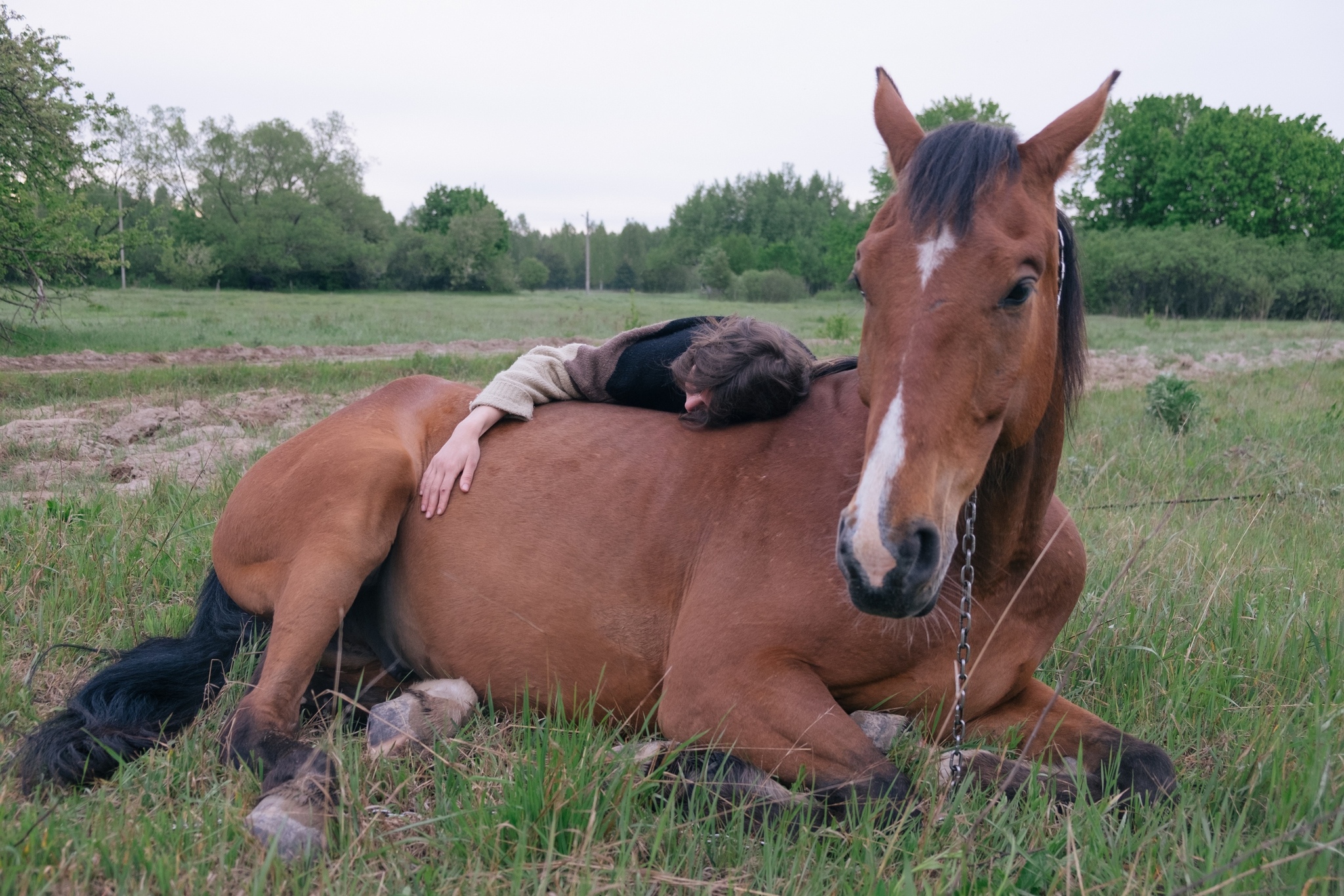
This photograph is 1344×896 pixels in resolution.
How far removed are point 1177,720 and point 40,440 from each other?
8512 mm

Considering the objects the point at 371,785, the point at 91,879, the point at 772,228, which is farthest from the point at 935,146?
the point at 772,228

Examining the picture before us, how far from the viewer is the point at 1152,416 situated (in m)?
8.00

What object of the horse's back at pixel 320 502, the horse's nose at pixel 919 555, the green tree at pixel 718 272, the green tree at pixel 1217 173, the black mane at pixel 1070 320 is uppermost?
the green tree at pixel 1217 173

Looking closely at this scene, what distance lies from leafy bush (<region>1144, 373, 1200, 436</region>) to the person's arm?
Result: 21.2ft

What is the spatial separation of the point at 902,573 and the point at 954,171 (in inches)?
41.8

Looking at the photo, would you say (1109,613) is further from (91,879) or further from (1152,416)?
(1152,416)

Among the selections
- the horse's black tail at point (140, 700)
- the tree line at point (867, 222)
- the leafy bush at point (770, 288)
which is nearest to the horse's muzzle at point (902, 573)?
→ the horse's black tail at point (140, 700)

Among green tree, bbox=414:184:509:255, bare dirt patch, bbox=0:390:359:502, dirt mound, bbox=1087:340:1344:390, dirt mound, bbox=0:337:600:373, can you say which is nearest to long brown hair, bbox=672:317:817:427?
bare dirt patch, bbox=0:390:359:502

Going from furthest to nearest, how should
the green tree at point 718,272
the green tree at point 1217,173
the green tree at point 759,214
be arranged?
the green tree at point 759,214 → the green tree at point 718,272 → the green tree at point 1217,173

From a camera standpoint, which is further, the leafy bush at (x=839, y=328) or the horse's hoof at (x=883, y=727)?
the leafy bush at (x=839, y=328)

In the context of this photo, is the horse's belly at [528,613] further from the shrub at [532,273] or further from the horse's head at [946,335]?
the shrub at [532,273]

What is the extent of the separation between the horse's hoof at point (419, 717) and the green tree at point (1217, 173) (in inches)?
2137

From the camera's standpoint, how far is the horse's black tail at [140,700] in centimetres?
240

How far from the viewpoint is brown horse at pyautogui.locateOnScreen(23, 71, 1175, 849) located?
195 centimetres
